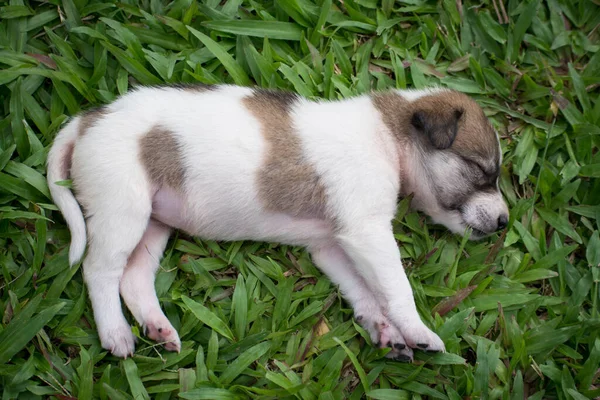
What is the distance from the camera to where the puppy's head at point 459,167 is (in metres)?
4.03

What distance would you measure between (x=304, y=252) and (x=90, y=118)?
5.44 ft

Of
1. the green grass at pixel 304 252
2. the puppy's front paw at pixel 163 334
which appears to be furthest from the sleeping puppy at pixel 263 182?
the green grass at pixel 304 252

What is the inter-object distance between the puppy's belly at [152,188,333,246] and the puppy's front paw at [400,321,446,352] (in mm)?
778

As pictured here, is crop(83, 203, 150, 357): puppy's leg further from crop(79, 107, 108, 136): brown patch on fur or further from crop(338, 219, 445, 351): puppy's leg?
crop(338, 219, 445, 351): puppy's leg

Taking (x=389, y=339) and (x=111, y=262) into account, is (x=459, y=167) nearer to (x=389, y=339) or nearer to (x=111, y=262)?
(x=389, y=339)

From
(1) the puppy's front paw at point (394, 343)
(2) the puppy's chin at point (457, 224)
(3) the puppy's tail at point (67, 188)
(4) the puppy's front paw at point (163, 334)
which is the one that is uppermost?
(3) the puppy's tail at point (67, 188)

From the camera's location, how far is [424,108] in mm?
4098

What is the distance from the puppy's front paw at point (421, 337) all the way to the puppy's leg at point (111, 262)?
1708 mm

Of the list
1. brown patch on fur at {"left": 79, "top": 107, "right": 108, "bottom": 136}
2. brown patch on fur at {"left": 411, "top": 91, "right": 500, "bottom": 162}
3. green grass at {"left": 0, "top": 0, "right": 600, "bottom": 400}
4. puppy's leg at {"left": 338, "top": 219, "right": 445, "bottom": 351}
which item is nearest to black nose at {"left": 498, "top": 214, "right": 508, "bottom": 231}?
green grass at {"left": 0, "top": 0, "right": 600, "bottom": 400}

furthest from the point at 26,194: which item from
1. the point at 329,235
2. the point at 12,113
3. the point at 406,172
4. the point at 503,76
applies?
the point at 503,76

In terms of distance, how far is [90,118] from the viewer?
3.96m

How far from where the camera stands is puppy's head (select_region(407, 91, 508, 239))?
4.03 metres

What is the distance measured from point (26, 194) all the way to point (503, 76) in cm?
365

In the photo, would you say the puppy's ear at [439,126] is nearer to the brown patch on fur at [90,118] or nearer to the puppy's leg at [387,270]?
the puppy's leg at [387,270]
